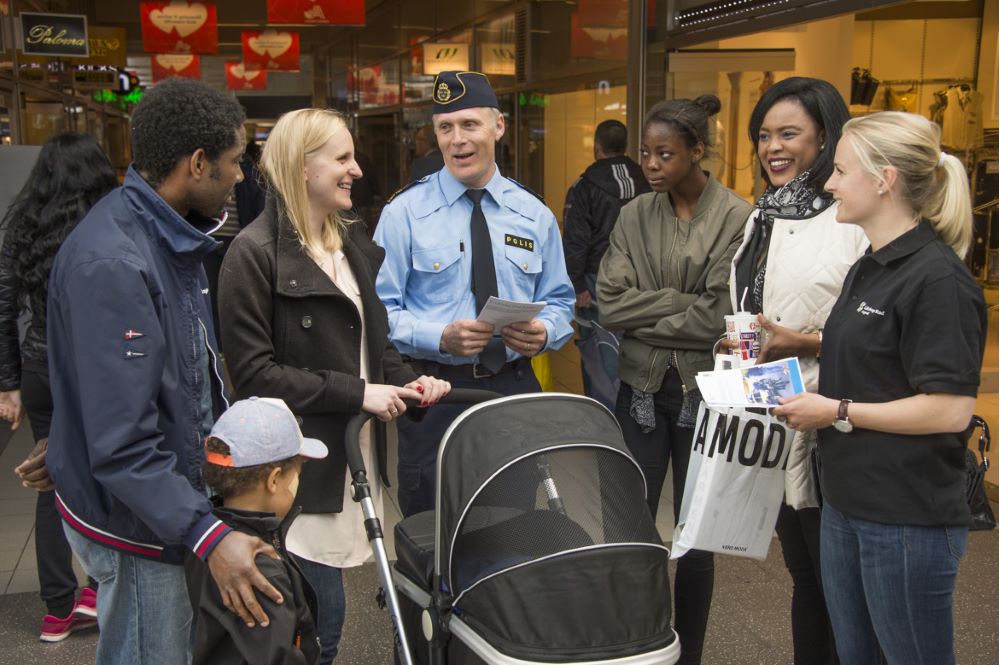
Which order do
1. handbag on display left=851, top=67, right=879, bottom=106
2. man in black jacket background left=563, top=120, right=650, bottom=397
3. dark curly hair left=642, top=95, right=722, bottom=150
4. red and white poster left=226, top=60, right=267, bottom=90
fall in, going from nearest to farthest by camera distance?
dark curly hair left=642, top=95, right=722, bottom=150 < man in black jacket background left=563, top=120, right=650, bottom=397 < handbag on display left=851, top=67, right=879, bottom=106 < red and white poster left=226, top=60, right=267, bottom=90

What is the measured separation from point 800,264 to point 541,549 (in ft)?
4.14

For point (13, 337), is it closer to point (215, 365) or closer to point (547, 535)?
point (215, 365)

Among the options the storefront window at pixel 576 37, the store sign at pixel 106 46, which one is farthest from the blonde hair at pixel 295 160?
the store sign at pixel 106 46

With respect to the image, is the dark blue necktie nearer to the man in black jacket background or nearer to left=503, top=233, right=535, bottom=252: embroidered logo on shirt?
left=503, top=233, right=535, bottom=252: embroidered logo on shirt

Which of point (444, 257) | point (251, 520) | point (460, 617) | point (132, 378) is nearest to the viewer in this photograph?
point (132, 378)

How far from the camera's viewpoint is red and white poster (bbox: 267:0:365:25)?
11.3 metres

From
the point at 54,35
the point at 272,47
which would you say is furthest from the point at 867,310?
the point at 272,47

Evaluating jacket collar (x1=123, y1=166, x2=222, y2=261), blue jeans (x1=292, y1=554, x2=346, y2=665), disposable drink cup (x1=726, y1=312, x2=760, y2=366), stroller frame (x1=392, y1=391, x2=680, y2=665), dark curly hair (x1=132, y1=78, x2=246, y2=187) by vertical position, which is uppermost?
dark curly hair (x1=132, y1=78, x2=246, y2=187)

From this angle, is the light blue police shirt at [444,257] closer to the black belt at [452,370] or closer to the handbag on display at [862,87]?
the black belt at [452,370]

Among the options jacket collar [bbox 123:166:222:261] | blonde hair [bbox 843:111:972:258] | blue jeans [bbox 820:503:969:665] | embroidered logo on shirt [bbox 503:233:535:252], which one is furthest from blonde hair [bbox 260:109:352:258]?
blue jeans [bbox 820:503:969:665]

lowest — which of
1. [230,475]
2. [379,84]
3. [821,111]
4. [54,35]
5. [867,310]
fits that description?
[230,475]

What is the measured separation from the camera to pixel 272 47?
17.1 metres

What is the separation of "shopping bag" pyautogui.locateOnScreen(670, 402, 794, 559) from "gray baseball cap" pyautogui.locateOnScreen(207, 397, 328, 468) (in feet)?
4.25

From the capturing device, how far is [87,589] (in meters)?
4.10
